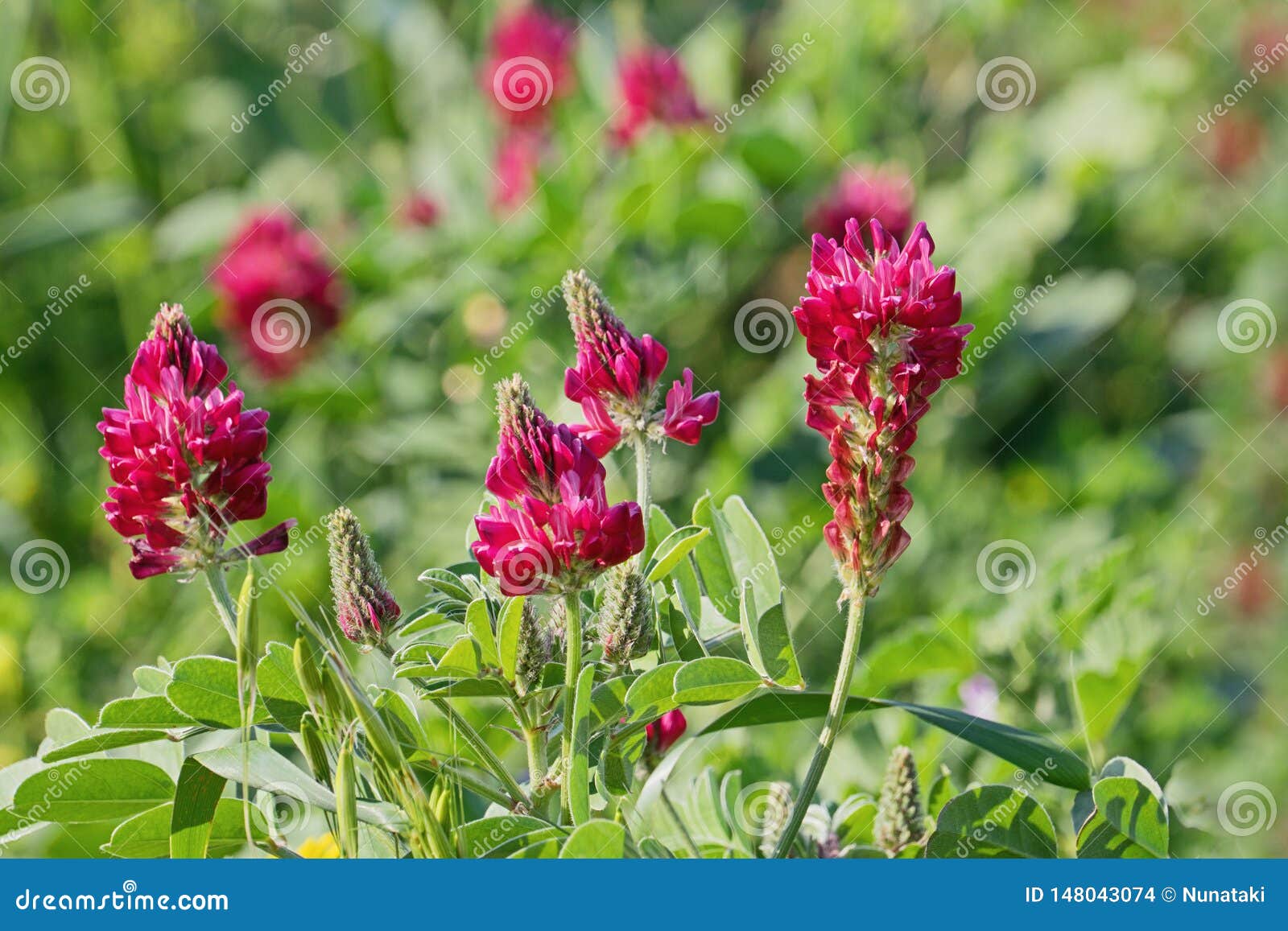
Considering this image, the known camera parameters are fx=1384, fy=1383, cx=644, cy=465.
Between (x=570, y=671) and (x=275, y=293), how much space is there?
2.17 meters

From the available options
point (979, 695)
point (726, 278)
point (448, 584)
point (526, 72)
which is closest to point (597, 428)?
point (448, 584)

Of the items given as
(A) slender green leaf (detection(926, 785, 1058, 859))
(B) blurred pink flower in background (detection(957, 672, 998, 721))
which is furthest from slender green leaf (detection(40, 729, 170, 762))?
(B) blurred pink flower in background (detection(957, 672, 998, 721))

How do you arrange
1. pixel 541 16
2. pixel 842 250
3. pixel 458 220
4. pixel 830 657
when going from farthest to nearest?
pixel 541 16 < pixel 458 220 < pixel 830 657 < pixel 842 250

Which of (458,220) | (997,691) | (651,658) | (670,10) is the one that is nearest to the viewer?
(651,658)

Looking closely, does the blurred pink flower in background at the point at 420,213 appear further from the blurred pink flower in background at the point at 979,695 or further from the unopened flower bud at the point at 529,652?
the unopened flower bud at the point at 529,652

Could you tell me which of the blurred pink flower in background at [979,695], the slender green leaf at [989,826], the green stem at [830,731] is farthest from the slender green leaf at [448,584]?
the blurred pink flower in background at [979,695]

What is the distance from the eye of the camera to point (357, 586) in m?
0.85

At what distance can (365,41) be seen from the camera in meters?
3.36

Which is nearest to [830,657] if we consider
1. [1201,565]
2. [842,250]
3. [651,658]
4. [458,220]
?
[1201,565]

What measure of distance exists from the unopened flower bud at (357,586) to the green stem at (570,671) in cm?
12

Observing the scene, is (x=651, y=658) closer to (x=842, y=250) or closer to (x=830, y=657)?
(x=842, y=250)

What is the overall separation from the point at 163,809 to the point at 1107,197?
103 inches

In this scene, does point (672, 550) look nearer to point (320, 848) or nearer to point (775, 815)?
point (775, 815)

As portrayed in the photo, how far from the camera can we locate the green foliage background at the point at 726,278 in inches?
98.4
